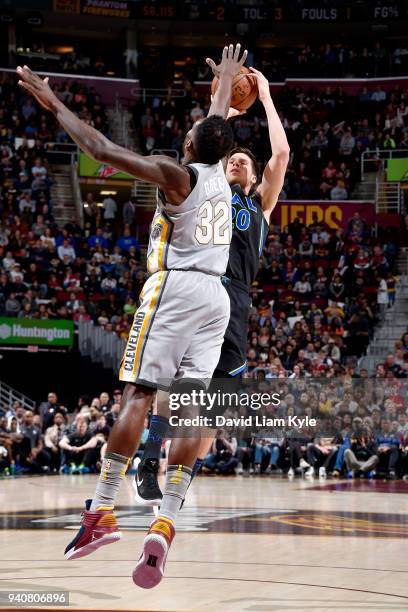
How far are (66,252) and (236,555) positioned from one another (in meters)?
17.5

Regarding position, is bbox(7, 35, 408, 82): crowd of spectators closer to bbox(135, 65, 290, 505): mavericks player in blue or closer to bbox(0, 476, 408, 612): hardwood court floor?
bbox(0, 476, 408, 612): hardwood court floor

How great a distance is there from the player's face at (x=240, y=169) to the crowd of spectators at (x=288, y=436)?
1103 centimetres

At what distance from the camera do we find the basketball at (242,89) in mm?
6836

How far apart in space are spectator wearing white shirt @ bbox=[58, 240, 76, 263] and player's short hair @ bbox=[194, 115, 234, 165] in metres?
19.2

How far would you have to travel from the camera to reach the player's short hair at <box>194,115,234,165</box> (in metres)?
5.59

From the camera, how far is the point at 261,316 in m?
23.2

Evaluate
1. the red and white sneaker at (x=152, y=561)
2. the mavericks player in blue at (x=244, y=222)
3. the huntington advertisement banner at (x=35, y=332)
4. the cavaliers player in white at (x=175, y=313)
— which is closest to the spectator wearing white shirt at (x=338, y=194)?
the huntington advertisement banner at (x=35, y=332)

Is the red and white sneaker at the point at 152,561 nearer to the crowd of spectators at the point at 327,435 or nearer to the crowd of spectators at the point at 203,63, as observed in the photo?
the crowd of spectators at the point at 327,435

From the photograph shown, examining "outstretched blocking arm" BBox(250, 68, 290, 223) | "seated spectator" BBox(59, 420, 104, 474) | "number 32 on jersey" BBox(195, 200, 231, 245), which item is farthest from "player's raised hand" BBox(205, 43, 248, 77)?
"seated spectator" BBox(59, 420, 104, 474)

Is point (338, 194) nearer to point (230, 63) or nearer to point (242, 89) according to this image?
point (242, 89)

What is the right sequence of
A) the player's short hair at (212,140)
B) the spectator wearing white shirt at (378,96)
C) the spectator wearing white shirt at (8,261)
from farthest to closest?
1. the spectator wearing white shirt at (378,96)
2. the spectator wearing white shirt at (8,261)
3. the player's short hair at (212,140)

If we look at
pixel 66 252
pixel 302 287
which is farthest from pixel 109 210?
pixel 302 287

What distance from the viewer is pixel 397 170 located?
28375mm

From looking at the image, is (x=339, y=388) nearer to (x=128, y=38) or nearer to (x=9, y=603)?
(x=9, y=603)
